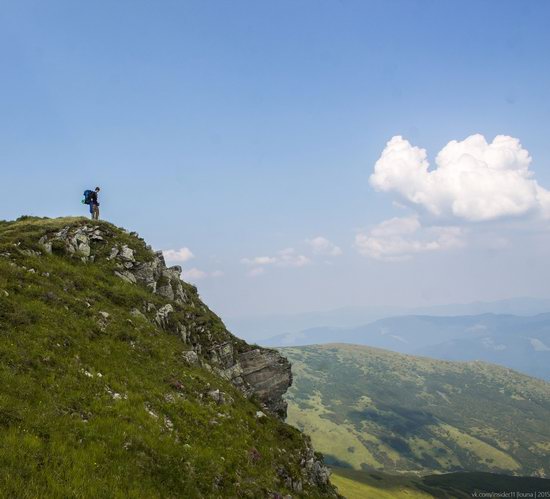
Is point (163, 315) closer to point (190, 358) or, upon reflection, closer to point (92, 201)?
point (190, 358)

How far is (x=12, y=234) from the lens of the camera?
34.5m

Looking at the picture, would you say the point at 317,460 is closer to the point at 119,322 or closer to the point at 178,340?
the point at 178,340

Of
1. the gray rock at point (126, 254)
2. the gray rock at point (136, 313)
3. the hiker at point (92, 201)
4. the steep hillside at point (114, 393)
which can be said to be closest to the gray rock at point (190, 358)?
the steep hillside at point (114, 393)

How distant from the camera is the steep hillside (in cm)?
1519

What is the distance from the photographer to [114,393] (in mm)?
20500

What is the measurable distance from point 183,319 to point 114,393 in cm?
1609

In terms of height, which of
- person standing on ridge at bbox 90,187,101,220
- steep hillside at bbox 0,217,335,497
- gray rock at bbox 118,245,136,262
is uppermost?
person standing on ridge at bbox 90,187,101,220

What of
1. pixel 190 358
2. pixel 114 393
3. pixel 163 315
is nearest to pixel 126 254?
pixel 163 315

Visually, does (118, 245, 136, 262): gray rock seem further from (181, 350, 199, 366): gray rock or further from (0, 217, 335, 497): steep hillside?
(181, 350, 199, 366): gray rock

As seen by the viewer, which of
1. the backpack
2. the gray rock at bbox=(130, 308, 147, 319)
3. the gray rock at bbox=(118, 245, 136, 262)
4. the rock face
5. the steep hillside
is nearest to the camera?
the steep hillside

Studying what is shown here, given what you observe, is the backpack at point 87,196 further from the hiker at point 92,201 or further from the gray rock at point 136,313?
the gray rock at point 136,313

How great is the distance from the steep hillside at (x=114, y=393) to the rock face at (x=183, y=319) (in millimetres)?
182

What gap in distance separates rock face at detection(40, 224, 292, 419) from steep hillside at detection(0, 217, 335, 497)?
0.60 ft

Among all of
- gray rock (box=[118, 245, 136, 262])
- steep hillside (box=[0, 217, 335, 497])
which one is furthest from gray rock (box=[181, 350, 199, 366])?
gray rock (box=[118, 245, 136, 262])
